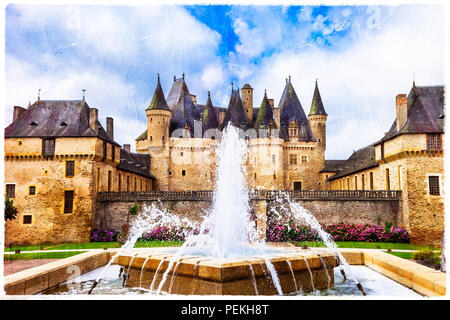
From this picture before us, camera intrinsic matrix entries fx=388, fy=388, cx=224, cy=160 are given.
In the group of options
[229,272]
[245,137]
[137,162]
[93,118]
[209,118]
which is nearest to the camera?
[229,272]

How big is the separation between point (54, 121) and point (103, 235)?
855 cm

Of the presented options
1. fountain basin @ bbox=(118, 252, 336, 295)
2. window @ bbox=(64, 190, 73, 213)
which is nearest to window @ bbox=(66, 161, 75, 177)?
window @ bbox=(64, 190, 73, 213)

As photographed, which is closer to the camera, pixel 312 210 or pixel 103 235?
pixel 103 235

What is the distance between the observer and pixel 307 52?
34.9 ft

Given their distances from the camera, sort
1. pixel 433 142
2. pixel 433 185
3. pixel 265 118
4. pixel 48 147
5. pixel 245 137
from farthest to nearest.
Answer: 1. pixel 265 118
2. pixel 245 137
3. pixel 48 147
4. pixel 433 185
5. pixel 433 142

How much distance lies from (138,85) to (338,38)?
696 centimetres

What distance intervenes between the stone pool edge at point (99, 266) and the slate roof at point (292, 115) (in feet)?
115

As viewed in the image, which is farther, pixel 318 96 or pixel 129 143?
pixel 318 96

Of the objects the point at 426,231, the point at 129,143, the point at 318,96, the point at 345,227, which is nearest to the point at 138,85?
the point at 345,227

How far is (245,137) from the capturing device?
41.9 meters

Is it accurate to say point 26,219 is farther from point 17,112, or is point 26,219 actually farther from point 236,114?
point 236,114

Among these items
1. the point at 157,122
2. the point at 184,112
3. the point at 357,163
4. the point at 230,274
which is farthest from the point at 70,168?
the point at 357,163

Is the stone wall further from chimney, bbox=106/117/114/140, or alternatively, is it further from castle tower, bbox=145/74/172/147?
castle tower, bbox=145/74/172/147
